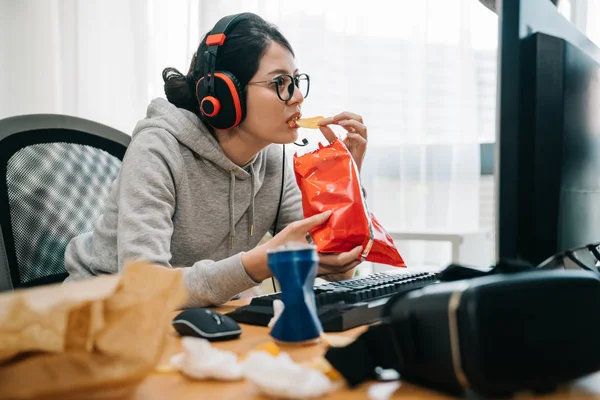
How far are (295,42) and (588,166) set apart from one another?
1.67 metres

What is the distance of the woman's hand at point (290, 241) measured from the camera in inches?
36.9

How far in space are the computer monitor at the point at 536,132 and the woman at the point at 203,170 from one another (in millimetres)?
396

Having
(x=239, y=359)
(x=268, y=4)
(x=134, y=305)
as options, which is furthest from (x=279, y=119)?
(x=268, y=4)

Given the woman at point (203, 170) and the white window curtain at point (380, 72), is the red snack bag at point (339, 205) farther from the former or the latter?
the white window curtain at point (380, 72)

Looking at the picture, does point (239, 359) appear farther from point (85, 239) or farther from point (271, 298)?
point (85, 239)

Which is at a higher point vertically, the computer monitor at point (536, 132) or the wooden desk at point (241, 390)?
the computer monitor at point (536, 132)

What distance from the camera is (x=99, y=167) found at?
1305 mm

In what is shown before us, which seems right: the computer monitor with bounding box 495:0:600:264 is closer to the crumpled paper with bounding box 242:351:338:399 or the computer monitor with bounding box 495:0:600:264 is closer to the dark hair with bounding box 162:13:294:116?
the crumpled paper with bounding box 242:351:338:399

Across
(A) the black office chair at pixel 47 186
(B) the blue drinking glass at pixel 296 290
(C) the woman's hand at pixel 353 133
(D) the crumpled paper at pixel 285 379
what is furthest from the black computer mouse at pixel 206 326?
(C) the woman's hand at pixel 353 133

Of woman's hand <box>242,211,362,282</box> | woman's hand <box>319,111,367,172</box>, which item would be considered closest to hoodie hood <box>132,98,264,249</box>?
woman's hand <box>319,111,367,172</box>

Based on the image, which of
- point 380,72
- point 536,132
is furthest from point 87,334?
point 380,72

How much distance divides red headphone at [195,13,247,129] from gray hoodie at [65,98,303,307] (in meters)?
0.09

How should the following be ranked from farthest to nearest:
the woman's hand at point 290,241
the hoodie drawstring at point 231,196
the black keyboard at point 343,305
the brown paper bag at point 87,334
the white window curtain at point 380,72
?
1. the white window curtain at point 380,72
2. the hoodie drawstring at point 231,196
3. the woman's hand at point 290,241
4. the black keyboard at point 343,305
5. the brown paper bag at point 87,334

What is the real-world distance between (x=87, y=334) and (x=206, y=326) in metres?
0.24
